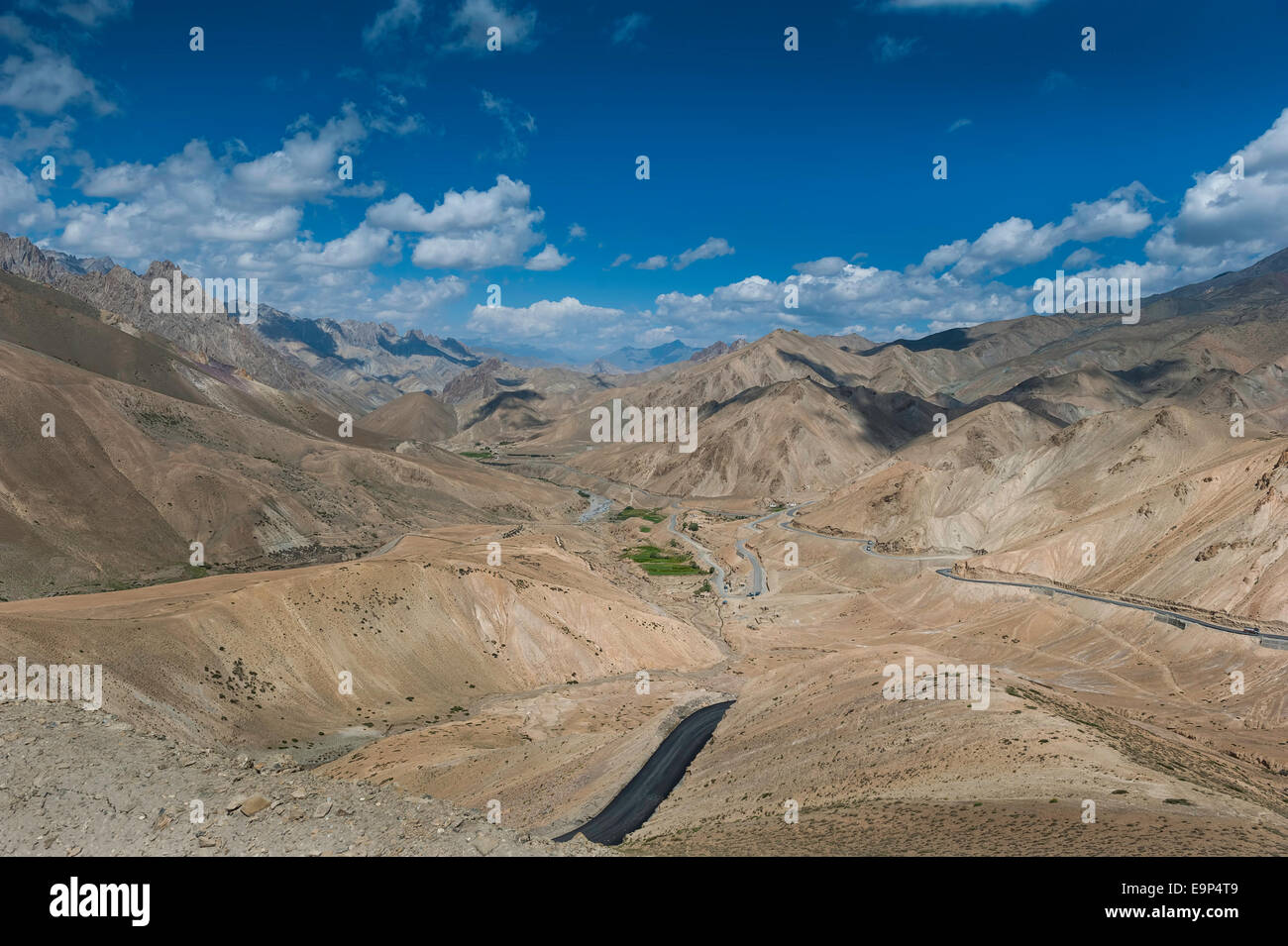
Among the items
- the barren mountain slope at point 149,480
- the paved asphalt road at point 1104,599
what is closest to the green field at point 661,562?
the barren mountain slope at point 149,480

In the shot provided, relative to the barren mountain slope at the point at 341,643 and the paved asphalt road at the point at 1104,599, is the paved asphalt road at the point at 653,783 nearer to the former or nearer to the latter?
the barren mountain slope at the point at 341,643

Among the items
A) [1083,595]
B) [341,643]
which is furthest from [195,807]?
[1083,595]

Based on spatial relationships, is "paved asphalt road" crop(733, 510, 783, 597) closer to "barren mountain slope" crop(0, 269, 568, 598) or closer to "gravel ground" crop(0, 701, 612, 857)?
"barren mountain slope" crop(0, 269, 568, 598)

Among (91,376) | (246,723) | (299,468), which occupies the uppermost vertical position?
(91,376)

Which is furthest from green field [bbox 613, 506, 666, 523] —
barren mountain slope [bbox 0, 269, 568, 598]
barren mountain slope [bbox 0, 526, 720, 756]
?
barren mountain slope [bbox 0, 526, 720, 756]
